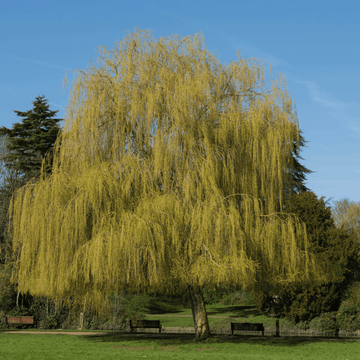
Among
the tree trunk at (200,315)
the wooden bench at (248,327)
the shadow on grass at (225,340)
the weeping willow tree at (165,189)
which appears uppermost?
the weeping willow tree at (165,189)

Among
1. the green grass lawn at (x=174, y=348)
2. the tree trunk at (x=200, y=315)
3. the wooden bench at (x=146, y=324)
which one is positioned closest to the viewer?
the green grass lawn at (x=174, y=348)

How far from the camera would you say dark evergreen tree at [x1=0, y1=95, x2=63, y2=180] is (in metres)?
23.6

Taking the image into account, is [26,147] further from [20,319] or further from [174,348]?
[174,348]

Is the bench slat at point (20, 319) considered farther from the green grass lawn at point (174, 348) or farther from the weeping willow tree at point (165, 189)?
the weeping willow tree at point (165, 189)

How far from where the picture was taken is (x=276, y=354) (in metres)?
10.9

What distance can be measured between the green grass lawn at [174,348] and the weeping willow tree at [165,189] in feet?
4.61

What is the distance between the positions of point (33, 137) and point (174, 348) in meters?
15.7

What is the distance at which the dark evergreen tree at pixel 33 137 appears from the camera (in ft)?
77.5

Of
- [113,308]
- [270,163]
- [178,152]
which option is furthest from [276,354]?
[113,308]

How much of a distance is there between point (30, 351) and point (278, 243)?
769cm

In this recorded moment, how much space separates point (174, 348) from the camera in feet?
39.7

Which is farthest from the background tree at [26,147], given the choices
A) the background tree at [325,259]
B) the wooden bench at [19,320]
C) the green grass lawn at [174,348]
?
the background tree at [325,259]

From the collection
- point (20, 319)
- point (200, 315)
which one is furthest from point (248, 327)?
point (20, 319)

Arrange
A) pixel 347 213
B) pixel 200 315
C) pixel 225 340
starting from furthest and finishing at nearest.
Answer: pixel 347 213
pixel 225 340
pixel 200 315
